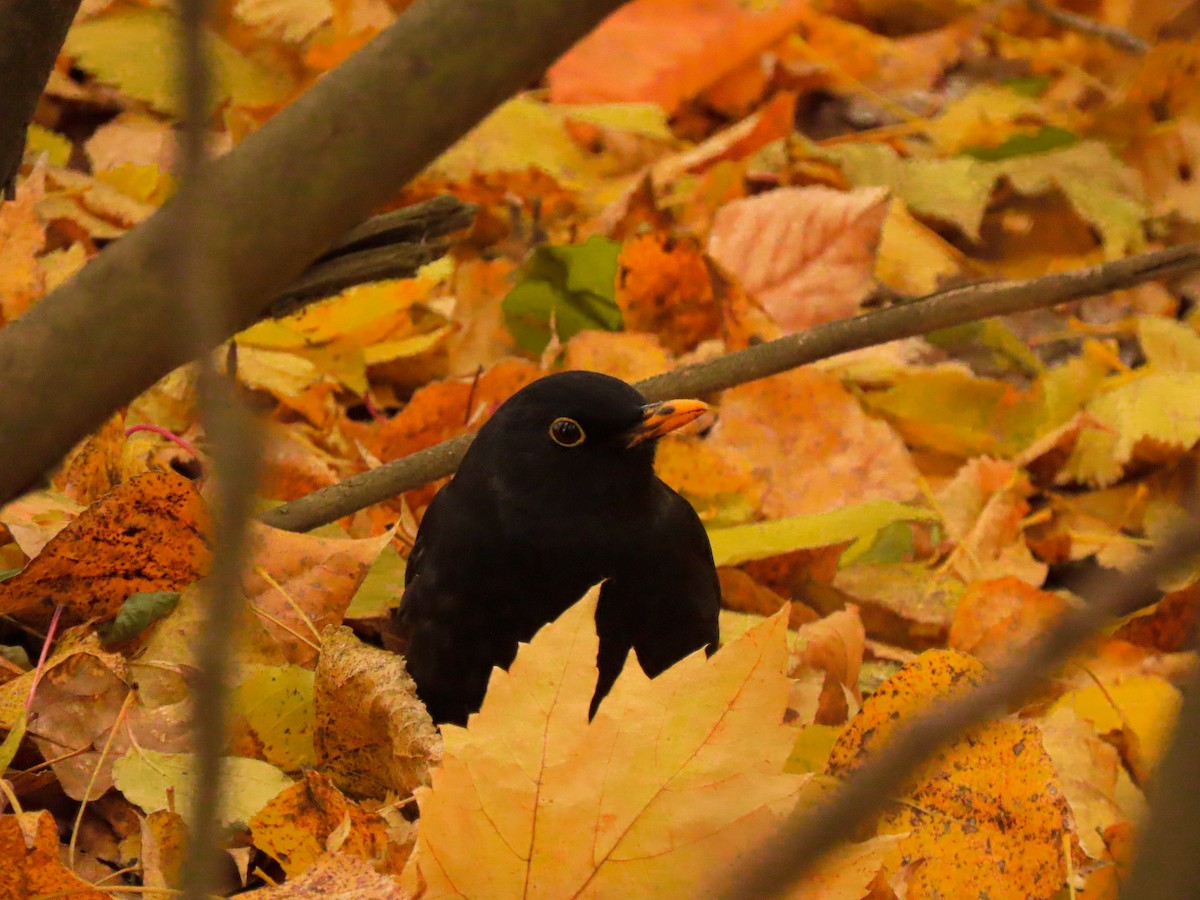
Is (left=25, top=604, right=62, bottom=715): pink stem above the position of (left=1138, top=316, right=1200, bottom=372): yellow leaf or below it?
above

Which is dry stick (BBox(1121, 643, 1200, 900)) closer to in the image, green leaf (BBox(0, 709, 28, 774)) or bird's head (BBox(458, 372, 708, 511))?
green leaf (BBox(0, 709, 28, 774))

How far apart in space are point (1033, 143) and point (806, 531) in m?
2.20

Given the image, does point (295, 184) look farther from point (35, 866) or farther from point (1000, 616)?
point (1000, 616)

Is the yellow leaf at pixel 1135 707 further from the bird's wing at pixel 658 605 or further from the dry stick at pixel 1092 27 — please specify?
the dry stick at pixel 1092 27

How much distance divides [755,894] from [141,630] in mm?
1524

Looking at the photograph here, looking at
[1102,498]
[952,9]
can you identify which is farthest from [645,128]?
[952,9]

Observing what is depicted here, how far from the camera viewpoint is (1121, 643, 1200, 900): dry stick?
73 centimetres

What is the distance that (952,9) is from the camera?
232 inches

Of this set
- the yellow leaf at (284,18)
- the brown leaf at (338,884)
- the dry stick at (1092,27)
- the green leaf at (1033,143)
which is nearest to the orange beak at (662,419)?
the brown leaf at (338,884)

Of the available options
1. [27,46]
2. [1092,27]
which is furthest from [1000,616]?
[1092,27]

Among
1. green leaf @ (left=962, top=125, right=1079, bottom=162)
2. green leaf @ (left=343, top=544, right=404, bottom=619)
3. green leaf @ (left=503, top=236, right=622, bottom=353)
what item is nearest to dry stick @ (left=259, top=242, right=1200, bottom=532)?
green leaf @ (left=343, top=544, right=404, bottom=619)

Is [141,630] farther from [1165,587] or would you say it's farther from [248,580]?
[1165,587]

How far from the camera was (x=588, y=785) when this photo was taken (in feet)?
4.66

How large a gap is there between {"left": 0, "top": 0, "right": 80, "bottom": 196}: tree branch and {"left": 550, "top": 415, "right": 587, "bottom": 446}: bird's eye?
0.87 meters
